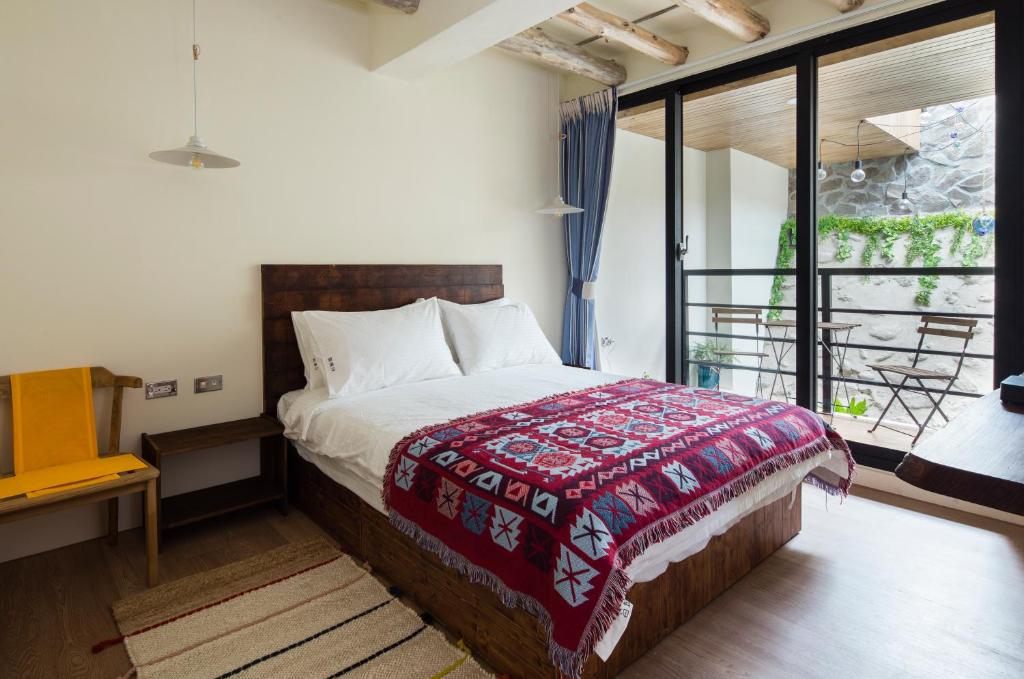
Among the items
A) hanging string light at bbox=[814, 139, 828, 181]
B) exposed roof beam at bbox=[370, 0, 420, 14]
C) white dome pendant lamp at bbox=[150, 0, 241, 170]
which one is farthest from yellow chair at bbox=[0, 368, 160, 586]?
hanging string light at bbox=[814, 139, 828, 181]

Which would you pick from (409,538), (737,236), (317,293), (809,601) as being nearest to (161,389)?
(317,293)

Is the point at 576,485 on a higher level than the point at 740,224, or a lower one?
lower

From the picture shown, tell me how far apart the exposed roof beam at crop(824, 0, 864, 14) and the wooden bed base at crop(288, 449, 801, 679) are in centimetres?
249

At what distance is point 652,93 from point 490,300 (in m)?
1.83

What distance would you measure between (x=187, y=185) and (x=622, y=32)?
2585 mm

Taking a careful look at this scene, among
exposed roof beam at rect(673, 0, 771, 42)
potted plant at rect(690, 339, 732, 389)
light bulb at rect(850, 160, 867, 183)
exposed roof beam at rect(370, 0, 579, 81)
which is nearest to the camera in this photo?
exposed roof beam at rect(370, 0, 579, 81)

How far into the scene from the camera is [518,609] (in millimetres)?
1657

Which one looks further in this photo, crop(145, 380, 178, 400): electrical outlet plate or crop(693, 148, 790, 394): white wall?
crop(693, 148, 790, 394): white wall

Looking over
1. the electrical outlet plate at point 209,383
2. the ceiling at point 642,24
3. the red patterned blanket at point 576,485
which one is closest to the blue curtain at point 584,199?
the ceiling at point 642,24

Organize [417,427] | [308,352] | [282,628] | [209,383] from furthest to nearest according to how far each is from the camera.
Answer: [308,352], [209,383], [417,427], [282,628]

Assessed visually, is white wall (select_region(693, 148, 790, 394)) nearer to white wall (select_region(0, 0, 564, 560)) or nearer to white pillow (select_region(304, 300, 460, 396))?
white wall (select_region(0, 0, 564, 560))

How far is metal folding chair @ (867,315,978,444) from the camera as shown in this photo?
3.49 metres

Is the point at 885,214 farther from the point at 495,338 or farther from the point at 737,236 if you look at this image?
the point at 495,338

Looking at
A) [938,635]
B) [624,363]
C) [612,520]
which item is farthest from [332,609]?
[624,363]
